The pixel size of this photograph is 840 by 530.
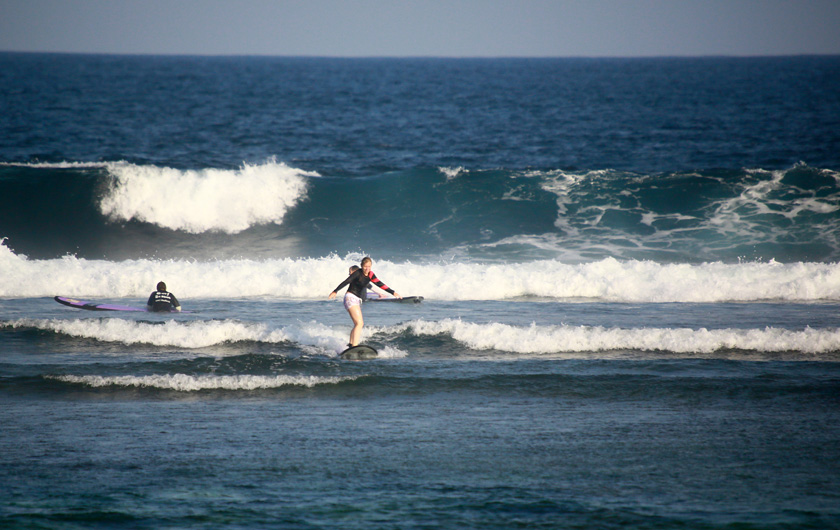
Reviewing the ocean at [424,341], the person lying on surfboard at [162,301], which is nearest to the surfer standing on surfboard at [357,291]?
the ocean at [424,341]

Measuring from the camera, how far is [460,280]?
17469mm

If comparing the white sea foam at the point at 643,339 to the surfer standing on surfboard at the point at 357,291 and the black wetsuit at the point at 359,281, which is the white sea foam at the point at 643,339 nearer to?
the surfer standing on surfboard at the point at 357,291

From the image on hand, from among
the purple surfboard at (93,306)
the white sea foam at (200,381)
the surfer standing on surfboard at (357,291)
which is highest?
the surfer standing on surfboard at (357,291)

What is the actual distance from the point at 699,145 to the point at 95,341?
117ft

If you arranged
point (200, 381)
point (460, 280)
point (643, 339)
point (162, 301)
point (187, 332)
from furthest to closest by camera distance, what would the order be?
point (460, 280)
point (162, 301)
point (187, 332)
point (643, 339)
point (200, 381)

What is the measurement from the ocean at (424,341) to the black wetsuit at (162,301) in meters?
0.64

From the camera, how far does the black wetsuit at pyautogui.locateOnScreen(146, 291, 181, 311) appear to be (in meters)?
14.7

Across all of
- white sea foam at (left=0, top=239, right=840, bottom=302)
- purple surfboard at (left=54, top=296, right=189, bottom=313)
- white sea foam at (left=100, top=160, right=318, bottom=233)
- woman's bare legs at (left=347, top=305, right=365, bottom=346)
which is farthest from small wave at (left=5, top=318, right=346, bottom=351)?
white sea foam at (left=100, top=160, right=318, bottom=233)

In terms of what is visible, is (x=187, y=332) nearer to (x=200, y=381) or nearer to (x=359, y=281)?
(x=200, y=381)

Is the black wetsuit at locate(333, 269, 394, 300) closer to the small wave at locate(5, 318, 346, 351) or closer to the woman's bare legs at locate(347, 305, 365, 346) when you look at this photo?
the woman's bare legs at locate(347, 305, 365, 346)

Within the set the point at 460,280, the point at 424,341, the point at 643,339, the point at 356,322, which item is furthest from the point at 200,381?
the point at 460,280

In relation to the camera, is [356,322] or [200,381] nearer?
[200,381]

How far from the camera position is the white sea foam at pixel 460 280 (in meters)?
16.7

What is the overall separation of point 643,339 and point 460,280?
6043mm
